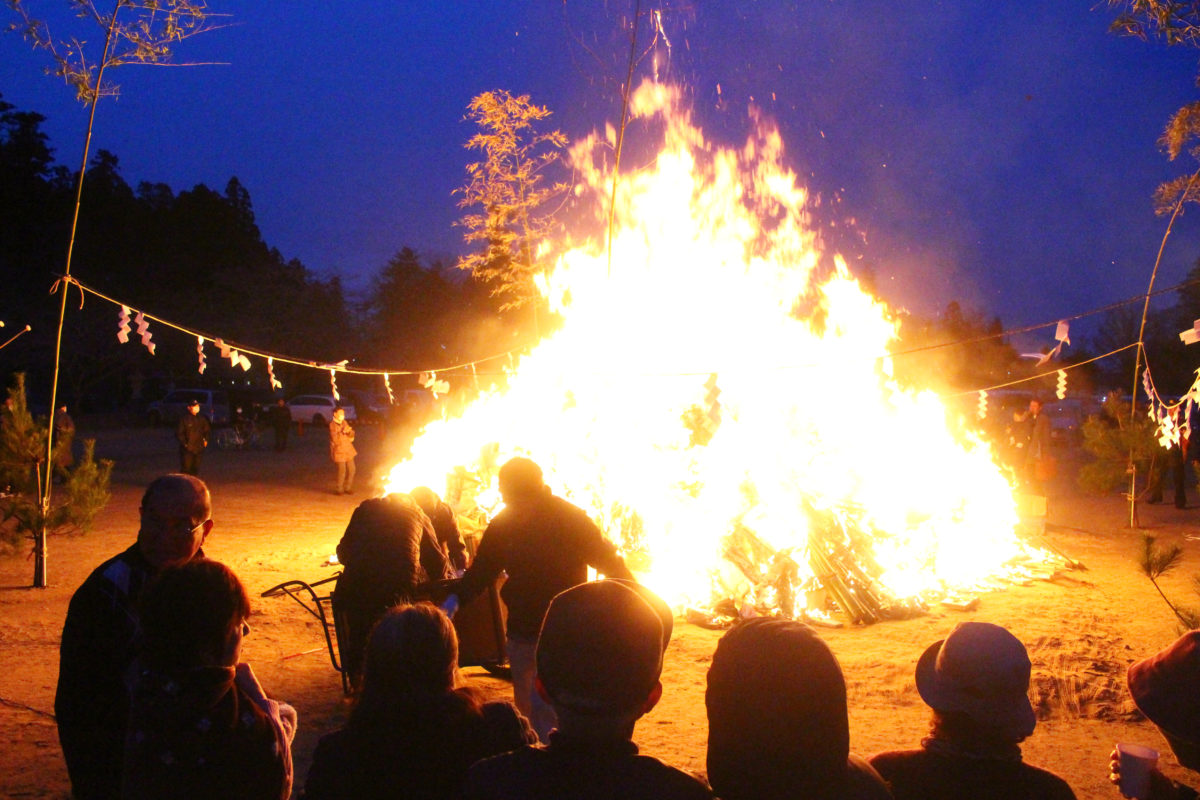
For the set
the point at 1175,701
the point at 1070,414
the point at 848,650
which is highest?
the point at 1070,414

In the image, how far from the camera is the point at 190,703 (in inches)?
83.0

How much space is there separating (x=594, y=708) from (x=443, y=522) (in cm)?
379

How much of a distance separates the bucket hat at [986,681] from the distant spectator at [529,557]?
6.45 ft

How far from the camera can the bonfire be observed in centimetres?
865

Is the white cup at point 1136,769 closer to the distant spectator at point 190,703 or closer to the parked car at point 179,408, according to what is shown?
the distant spectator at point 190,703

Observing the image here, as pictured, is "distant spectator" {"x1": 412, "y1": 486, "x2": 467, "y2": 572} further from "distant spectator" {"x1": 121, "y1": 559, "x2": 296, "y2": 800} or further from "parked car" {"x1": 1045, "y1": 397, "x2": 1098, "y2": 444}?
"parked car" {"x1": 1045, "y1": 397, "x2": 1098, "y2": 444}

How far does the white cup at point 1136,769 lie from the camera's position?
2287 mm

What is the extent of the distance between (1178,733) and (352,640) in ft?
13.3

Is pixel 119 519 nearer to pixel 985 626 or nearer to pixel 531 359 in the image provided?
pixel 531 359

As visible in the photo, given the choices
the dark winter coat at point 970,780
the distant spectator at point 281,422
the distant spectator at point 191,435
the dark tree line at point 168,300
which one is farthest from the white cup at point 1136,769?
the dark tree line at point 168,300

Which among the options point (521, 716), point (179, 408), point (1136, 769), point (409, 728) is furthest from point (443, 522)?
point (179, 408)

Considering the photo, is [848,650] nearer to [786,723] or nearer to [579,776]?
[786,723]

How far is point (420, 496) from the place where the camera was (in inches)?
212

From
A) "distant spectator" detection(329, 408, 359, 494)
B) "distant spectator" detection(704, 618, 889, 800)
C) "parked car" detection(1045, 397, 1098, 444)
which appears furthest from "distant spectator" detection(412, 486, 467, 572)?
"parked car" detection(1045, 397, 1098, 444)
